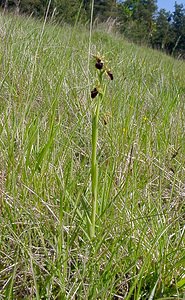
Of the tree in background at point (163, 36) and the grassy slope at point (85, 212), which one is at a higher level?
the tree in background at point (163, 36)

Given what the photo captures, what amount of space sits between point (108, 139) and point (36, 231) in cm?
42

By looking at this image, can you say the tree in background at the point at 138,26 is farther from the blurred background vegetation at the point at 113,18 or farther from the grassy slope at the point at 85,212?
the grassy slope at the point at 85,212

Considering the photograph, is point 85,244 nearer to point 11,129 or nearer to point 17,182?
point 17,182

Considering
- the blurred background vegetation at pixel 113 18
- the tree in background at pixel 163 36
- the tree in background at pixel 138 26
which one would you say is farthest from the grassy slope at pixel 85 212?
the tree in background at pixel 163 36

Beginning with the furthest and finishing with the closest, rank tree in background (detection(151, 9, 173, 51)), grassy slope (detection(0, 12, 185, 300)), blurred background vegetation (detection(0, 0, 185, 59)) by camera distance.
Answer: tree in background (detection(151, 9, 173, 51)) → blurred background vegetation (detection(0, 0, 185, 59)) → grassy slope (detection(0, 12, 185, 300))

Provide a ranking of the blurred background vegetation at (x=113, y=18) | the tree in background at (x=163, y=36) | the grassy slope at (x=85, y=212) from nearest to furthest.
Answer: the grassy slope at (x=85, y=212), the blurred background vegetation at (x=113, y=18), the tree in background at (x=163, y=36)

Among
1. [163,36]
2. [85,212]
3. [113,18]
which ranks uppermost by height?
[113,18]

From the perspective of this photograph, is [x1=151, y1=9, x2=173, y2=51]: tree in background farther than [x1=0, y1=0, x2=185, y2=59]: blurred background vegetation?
Yes

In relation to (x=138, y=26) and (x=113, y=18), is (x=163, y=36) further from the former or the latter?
(x=113, y=18)

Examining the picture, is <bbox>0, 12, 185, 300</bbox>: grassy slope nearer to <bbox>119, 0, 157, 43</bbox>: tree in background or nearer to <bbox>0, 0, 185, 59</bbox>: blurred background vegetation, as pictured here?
<bbox>0, 0, 185, 59</bbox>: blurred background vegetation

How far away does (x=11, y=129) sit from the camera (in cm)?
82

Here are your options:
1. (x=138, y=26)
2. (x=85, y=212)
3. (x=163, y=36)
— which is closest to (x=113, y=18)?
(x=138, y=26)

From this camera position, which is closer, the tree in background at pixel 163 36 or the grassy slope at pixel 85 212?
the grassy slope at pixel 85 212

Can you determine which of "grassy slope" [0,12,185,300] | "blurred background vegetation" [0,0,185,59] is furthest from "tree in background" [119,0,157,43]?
"grassy slope" [0,12,185,300]
